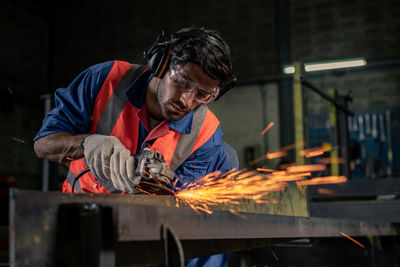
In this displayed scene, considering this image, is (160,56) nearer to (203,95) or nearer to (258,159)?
(203,95)

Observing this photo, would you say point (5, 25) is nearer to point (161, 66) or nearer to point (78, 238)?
point (161, 66)

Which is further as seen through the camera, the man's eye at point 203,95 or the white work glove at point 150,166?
the man's eye at point 203,95

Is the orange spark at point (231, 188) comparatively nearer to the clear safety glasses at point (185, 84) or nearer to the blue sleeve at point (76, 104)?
the clear safety glasses at point (185, 84)

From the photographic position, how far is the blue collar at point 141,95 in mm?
1777

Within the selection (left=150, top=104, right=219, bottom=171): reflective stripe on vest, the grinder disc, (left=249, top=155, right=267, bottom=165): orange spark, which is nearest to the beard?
(left=150, top=104, right=219, bottom=171): reflective stripe on vest

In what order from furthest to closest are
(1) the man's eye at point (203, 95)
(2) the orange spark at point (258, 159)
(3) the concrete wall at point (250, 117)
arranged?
(3) the concrete wall at point (250, 117) < (2) the orange spark at point (258, 159) < (1) the man's eye at point (203, 95)

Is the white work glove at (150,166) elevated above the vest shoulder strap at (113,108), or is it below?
below

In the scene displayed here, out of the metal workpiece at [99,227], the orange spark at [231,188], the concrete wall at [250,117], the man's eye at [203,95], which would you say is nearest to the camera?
the metal workpiece at [99,227]

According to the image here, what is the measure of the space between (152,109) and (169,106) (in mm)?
159

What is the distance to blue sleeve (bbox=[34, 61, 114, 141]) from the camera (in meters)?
1.67

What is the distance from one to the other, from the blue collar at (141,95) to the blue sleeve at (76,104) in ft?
0.39

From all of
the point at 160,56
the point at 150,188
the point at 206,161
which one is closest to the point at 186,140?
the point at 206,161

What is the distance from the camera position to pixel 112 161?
131 cm

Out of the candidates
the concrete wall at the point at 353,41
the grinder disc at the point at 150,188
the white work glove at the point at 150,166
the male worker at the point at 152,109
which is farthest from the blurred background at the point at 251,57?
the white work glove at the point at 150,166
